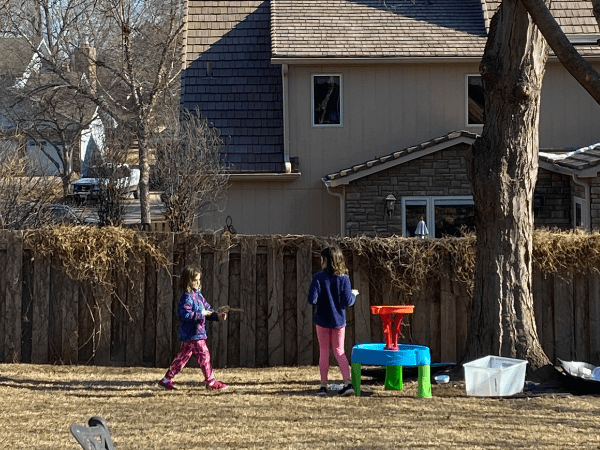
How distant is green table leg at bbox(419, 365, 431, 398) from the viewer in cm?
864

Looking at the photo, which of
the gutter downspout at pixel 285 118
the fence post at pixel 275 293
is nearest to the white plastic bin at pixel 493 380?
the fence post at pixel 275 293

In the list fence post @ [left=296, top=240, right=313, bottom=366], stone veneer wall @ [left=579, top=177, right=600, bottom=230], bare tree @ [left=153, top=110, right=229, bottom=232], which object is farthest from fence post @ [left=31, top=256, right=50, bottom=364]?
stone veneer wall @ [left=579, top=177, right=600, bottom=230]

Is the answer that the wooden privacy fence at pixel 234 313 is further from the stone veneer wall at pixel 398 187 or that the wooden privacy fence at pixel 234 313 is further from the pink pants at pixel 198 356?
the stone veneer wall at pixel 398 187

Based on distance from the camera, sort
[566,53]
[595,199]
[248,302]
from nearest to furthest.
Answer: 1. [566,53]
2. [248,302]
3. [595,199]

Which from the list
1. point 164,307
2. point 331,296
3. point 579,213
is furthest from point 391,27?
point 331,296

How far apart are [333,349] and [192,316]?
1.41 meters

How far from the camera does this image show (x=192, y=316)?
9.07 m

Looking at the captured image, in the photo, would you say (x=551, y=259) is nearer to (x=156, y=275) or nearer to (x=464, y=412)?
(x=464, y=412)

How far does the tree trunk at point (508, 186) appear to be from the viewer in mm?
9523

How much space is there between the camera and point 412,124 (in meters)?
20.7

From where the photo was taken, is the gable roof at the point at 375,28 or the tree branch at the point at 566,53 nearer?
the tree branch at the point at 566,53

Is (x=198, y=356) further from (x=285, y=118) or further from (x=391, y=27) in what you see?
(x=391, y=27)

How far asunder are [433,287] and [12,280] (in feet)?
15.7

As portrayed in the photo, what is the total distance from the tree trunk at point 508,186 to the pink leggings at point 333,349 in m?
1.51
